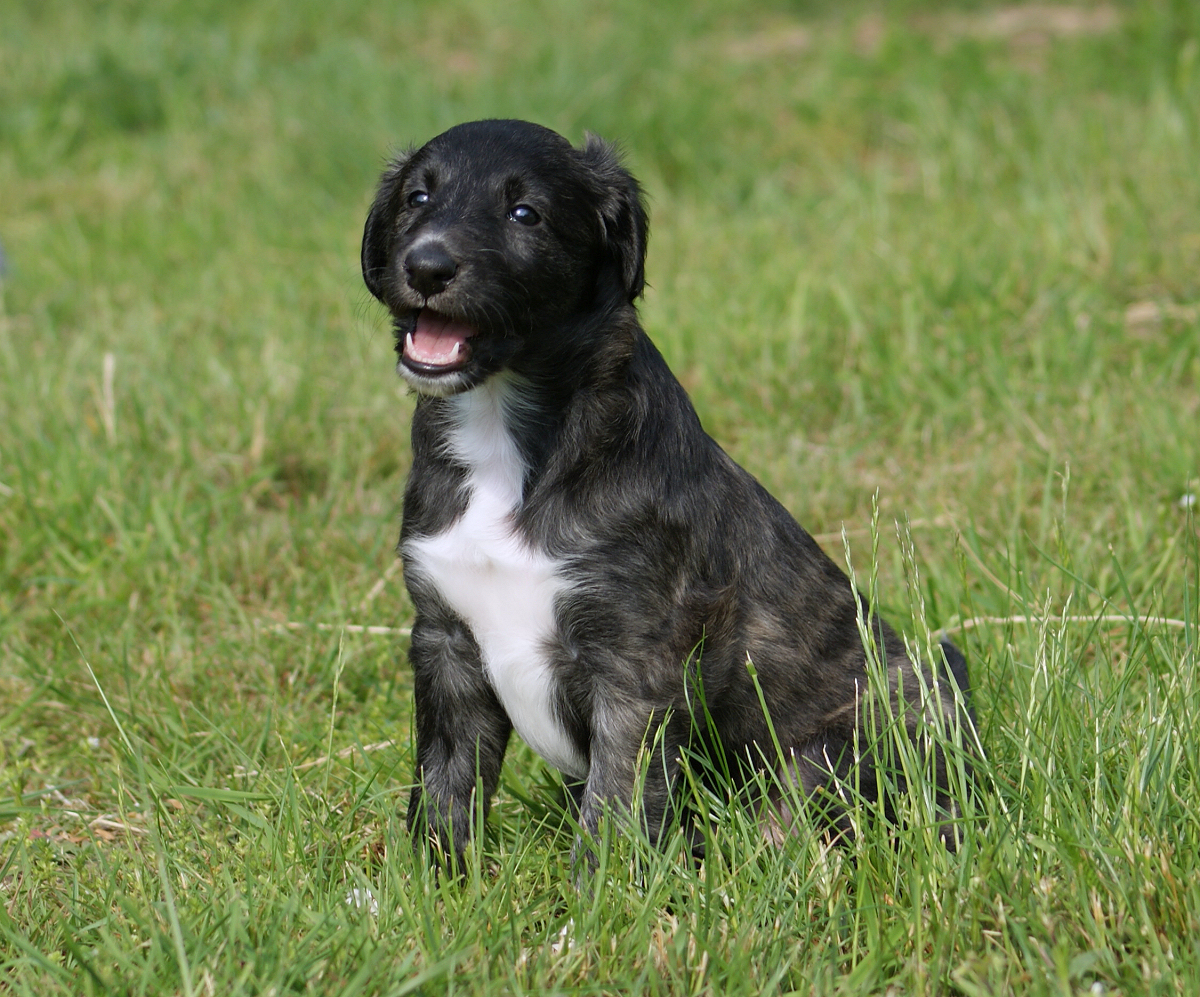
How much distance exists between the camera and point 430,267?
2348mm

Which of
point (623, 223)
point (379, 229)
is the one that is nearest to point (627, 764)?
point (623, 223)

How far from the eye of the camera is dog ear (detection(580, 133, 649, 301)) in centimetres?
263

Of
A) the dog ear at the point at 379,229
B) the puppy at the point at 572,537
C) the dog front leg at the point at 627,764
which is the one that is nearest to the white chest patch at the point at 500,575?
the puppy at the point at 572,537

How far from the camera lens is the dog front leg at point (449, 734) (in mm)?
2613

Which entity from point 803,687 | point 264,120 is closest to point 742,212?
point 264,120

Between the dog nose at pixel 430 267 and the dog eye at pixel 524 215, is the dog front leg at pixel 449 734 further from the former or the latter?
the dog eye at pixel 524 215

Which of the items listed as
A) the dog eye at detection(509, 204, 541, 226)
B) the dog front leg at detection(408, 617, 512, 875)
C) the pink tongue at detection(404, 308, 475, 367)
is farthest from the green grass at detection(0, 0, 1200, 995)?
the dog eye at detection(509, 204, 541, 226)

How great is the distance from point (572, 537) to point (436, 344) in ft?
1.46

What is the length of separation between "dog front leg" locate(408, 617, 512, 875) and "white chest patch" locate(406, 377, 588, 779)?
8cm

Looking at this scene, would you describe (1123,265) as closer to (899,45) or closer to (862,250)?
(862,250)

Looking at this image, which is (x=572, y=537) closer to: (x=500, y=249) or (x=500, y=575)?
(x=500, y=575)

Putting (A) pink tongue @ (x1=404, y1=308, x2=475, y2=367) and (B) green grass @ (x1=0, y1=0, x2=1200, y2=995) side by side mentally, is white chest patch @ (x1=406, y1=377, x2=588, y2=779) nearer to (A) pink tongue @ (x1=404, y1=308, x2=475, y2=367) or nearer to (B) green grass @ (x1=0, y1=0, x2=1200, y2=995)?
(A) pink tongue @ (x1=404, y1=308, x2=475, y2=367)

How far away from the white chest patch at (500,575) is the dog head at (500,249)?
6.0 inches

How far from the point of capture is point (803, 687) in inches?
104
